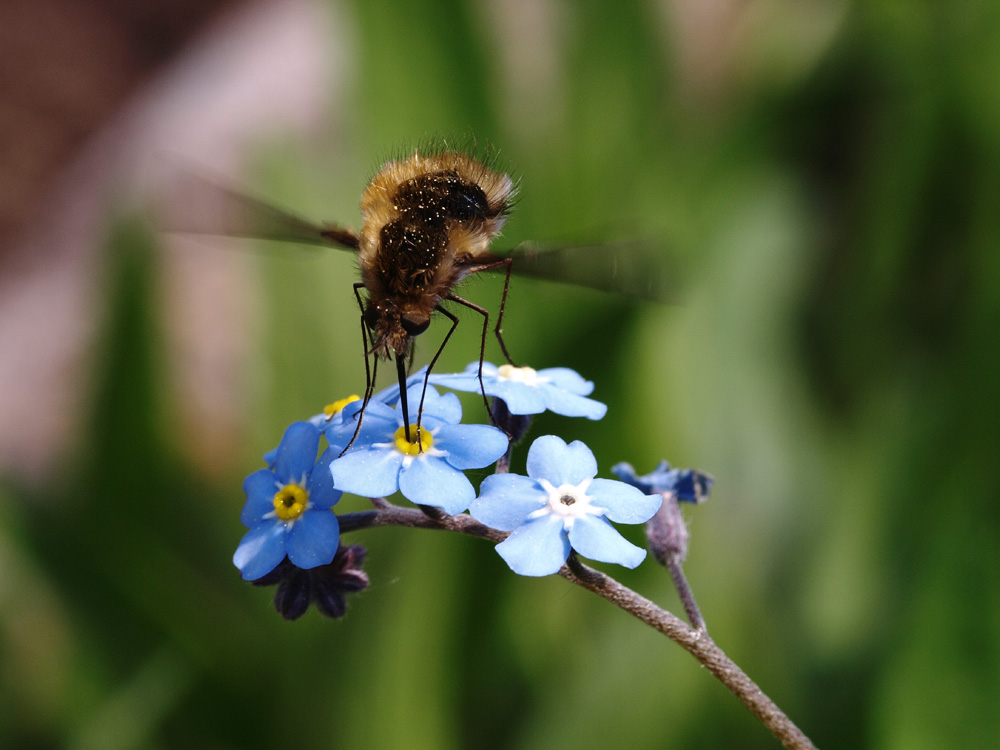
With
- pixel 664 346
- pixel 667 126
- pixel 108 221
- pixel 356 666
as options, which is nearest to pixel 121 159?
pixel 108 221

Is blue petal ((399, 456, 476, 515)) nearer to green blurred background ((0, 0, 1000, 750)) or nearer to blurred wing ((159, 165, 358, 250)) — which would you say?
blurred wing ((159, 165, 358, 250))

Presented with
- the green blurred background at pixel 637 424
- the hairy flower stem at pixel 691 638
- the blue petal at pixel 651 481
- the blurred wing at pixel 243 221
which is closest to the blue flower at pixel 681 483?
the blue petal at pixel 651 481

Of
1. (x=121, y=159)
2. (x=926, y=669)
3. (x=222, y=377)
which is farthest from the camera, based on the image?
(x=121, y=159)

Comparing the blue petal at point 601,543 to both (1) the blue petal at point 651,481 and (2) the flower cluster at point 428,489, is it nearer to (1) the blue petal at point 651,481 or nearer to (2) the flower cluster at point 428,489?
(2) the flower cluster at point 428,489

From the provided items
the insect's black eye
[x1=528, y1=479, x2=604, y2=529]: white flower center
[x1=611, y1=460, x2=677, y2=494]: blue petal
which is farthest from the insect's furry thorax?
[x1=611, y1=460, x2=677, y2=494]: blue petal

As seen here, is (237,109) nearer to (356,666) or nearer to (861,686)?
(356,666)
